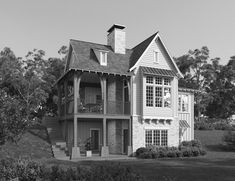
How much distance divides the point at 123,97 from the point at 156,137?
4665 mm

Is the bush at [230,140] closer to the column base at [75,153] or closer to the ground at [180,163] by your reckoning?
the ground at [180,163]

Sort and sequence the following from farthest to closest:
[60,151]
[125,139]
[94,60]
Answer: [125,139] < [94,60] < [60,151]

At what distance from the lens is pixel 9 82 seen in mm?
37062

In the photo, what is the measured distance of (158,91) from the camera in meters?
24.9

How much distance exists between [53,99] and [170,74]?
72.0ft

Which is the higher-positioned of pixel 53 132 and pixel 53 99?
pixel 53 99

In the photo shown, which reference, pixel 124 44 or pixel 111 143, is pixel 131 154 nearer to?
pixel 111 143

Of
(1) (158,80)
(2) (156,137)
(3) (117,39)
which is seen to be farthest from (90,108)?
(3) (117,39)

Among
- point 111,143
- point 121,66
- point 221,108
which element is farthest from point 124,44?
point 221,108

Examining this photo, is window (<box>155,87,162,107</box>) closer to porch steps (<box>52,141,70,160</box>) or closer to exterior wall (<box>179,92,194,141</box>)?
exterior wall (<box>179,92,194,141</box>)

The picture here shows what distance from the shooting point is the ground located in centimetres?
1291

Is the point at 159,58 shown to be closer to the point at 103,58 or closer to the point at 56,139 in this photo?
the point at 103,58

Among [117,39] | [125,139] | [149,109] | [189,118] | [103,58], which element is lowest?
[125,139]

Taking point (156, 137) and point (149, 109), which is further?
point (156, 137)
